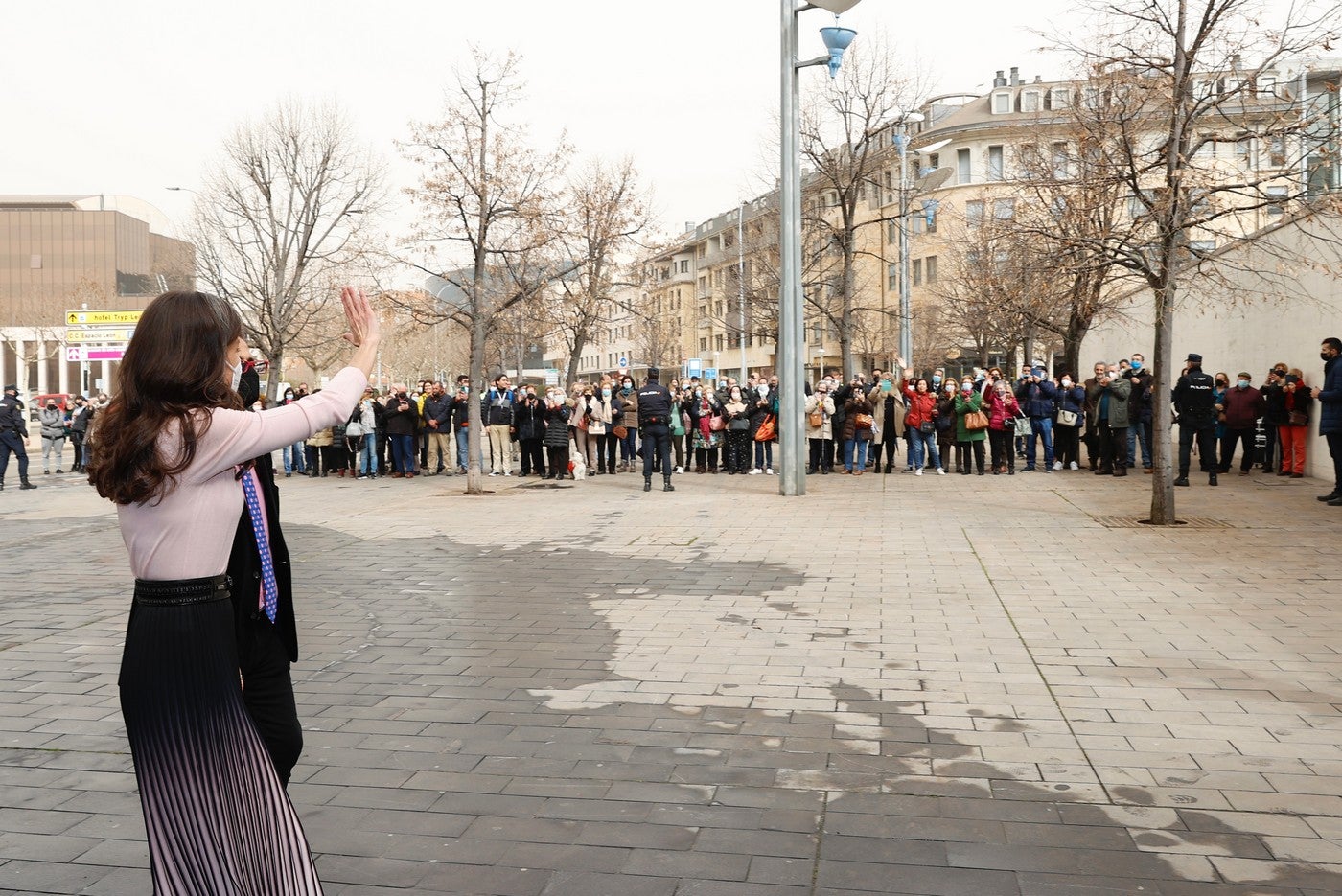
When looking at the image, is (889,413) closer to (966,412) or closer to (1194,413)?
(966,412)

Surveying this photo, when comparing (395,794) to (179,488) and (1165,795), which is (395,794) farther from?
(1165,795)

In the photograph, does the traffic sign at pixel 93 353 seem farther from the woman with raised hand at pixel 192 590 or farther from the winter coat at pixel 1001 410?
the woman with raised hand at pixel 192 590

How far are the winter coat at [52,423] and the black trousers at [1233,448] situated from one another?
23633 mm

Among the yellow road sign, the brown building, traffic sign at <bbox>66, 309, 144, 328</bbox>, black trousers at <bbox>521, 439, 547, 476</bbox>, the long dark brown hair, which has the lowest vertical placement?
black trousers at <bbox>521, 439, 547, 476</bbox>

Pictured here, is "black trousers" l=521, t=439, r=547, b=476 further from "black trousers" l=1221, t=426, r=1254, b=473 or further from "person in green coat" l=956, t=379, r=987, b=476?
"black trousers" l=1221, t=426, r=1254, b=473

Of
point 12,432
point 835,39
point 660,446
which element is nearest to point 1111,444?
point 660,446

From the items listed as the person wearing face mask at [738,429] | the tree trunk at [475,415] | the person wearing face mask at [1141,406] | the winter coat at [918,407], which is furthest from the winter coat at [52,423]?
the person wearing face mask at [1141,406]

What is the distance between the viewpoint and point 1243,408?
60.4 feet

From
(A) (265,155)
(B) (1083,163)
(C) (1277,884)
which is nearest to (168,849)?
(C) (1277,884)

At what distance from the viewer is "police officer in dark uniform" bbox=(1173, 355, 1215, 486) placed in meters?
17.2

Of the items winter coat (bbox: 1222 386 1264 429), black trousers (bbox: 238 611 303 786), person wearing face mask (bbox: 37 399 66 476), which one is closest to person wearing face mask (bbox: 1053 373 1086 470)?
winter coat (bbox: 1222 386 1264 429)

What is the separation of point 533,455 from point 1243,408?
40.8 ft

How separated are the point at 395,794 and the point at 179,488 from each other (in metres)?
2.07

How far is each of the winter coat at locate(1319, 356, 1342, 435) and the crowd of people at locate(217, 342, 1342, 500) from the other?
9.17ft
